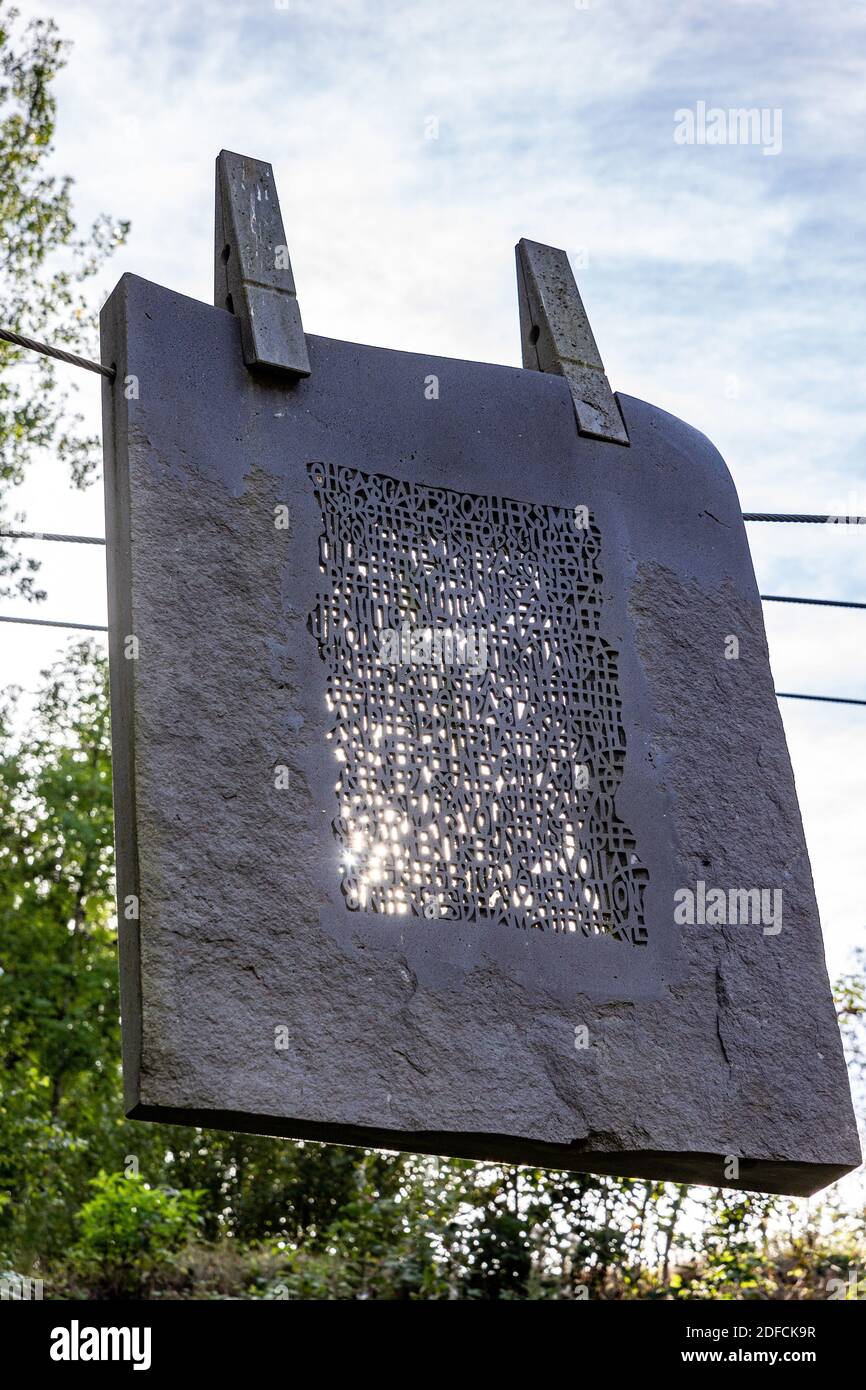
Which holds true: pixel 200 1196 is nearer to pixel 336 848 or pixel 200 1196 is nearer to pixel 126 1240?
pixel 126 1240

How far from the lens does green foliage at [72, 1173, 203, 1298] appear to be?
9.52 meters

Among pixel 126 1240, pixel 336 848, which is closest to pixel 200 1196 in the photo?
pixel 126 1240

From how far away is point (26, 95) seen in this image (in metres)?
10.5

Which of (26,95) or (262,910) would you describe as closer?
(262,910)

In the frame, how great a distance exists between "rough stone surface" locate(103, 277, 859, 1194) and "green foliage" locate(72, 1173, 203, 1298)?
21.3 feet

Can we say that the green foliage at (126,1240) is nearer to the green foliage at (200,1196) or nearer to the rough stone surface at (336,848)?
the green foliage at (200,1196)

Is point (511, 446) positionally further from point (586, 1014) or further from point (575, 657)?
point (586, 1014)

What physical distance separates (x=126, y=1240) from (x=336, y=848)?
6996 mm

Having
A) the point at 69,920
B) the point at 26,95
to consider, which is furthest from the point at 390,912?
the point at 69,920

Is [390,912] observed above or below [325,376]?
below

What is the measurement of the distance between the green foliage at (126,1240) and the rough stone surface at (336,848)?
6.50 meters

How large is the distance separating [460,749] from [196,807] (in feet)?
2.70
